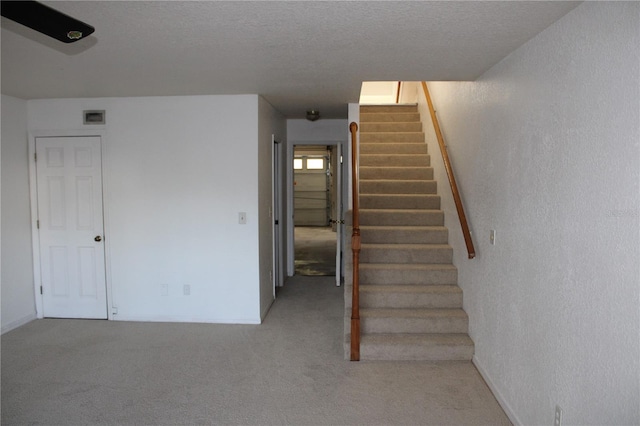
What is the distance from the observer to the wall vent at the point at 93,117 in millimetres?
4172

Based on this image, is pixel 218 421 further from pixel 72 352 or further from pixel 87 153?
pixel 87 153

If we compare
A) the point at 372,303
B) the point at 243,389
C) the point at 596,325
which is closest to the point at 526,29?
the point at 596,325

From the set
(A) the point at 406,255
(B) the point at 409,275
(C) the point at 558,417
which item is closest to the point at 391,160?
(A) the point at 406,255

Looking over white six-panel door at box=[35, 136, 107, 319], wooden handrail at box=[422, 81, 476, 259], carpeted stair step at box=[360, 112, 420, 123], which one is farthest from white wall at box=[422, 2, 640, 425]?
white six-panel door at box=[35, 136, 107, 319]

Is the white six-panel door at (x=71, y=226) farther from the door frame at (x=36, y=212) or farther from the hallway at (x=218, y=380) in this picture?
the hallway at (x=218, y=380)

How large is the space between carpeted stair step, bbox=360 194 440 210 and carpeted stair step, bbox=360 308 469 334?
146cm

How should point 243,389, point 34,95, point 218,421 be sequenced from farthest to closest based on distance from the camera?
point 34,95 → point 243,389 → point 218,421

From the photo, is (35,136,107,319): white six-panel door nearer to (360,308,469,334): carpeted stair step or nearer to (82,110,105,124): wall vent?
(82,110,105,124): wall vent

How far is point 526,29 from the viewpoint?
7.22ft

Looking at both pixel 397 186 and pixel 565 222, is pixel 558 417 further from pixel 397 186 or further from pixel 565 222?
pixel 397 186

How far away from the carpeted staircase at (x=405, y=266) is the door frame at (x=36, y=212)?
253 centimetres

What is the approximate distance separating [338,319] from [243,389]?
1661 millimetres

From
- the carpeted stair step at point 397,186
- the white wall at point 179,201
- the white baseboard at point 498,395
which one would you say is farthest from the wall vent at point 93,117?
the white baseboard at point 498,395

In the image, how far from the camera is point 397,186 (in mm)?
4848
